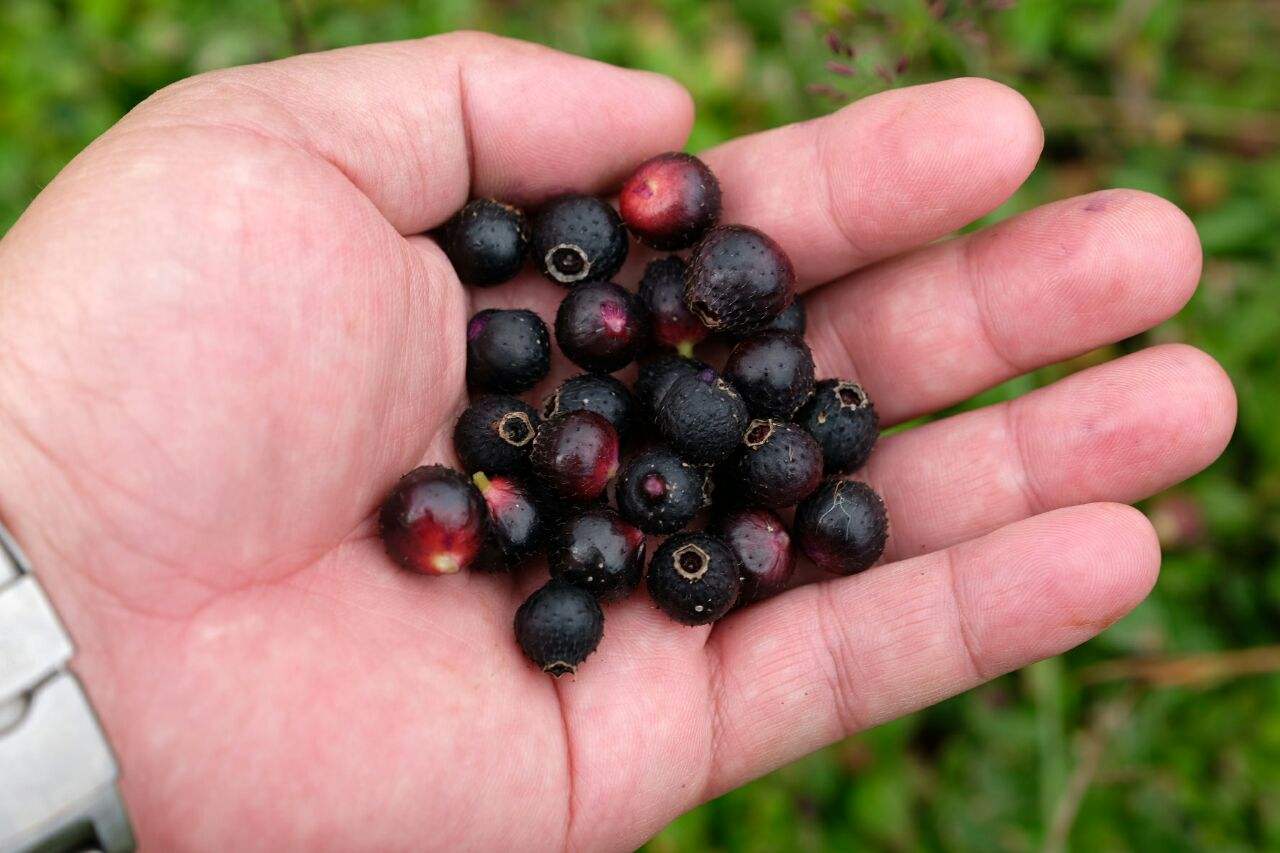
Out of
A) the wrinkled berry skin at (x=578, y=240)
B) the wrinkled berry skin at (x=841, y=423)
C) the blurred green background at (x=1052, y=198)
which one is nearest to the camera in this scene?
the wrinkled berry skin at (x=841, y=423)

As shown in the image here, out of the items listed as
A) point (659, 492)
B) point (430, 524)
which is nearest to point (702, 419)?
point (659, 492)

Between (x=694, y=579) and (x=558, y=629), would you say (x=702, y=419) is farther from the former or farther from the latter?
(x=558, y=629)

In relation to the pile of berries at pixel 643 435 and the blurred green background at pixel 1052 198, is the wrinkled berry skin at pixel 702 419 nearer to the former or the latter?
the pile of berries at pixel 643 435

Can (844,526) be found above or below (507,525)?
below

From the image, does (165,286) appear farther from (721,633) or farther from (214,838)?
(721,633)

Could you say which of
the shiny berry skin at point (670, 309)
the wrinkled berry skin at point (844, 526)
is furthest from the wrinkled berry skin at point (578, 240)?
the wrinkled berry skin at point (844, 526)

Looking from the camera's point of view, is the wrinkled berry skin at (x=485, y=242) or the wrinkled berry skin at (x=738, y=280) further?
the wrinkled berry skin at (x=485, y=242)

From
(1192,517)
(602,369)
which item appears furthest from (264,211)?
(1192,517)
